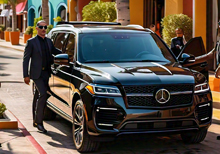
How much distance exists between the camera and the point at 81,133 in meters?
7.46

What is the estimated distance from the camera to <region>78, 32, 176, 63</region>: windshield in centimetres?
832

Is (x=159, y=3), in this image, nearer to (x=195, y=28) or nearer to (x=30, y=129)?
(x=195, y=28)

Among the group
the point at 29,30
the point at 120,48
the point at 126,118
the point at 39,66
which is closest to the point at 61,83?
the point at 39,66

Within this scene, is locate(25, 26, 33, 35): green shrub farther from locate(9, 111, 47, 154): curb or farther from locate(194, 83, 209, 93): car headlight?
locate(194, 83, 209, 93): car headlight

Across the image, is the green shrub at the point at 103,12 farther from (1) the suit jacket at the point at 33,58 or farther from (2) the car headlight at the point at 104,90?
(2) the car headlight at the point at 104,90

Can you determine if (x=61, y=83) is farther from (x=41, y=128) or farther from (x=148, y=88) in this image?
(x=148, y=88)

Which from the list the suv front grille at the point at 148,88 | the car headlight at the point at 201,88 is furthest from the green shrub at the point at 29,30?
the suv front grille at the point at 148,88

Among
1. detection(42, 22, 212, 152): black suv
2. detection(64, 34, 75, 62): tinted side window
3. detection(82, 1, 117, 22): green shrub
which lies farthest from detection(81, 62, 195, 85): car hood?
detection(82, 1, 117, 22): green shrub

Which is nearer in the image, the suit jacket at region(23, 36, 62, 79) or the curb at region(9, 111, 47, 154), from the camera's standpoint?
the curb at region(9, 111, 47, 154)

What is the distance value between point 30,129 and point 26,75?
110 cm

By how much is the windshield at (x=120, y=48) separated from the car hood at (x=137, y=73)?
0.27m

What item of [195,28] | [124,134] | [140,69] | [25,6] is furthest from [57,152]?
[25,6]

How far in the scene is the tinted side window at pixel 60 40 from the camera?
9.45m

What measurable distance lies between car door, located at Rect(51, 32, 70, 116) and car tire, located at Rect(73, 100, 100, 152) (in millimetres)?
620
